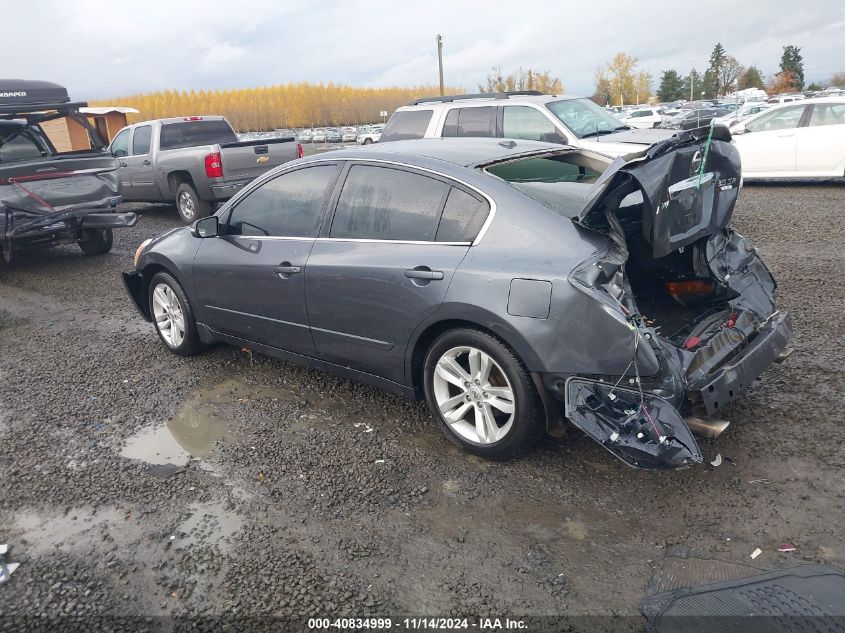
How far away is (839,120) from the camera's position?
38.2 feet

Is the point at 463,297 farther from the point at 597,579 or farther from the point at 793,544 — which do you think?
the point at 793,544

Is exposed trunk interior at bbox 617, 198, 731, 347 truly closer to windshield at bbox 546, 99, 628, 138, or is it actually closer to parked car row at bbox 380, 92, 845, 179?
parked car row at bbox 380, 92, 845, 179

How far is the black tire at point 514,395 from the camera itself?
3.39 metres

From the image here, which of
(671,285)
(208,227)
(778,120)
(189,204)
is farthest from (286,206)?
(778,120)

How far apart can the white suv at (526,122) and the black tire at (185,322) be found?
481 centimetres

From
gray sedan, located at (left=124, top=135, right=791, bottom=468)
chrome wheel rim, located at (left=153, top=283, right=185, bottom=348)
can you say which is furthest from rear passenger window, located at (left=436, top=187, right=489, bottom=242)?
chrome wheel rim, located at (left=153, top=283, right=185, bottom=348)

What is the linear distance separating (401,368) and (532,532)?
1.27 meters

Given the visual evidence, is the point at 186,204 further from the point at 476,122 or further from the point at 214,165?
the point at 476,122

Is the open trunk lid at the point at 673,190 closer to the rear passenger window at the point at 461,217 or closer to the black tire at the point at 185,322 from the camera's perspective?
the rear passenger window at the point at 461,217

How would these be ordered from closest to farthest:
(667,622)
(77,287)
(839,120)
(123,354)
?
(667,622), (123,354), (77,287), (839,120)

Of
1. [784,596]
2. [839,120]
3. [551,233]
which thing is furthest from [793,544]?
[839,120]

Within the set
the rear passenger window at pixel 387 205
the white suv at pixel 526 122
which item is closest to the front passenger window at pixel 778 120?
the white suv at pixel 526 122

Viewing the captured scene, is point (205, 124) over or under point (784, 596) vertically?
over

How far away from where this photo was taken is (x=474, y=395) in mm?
3652
